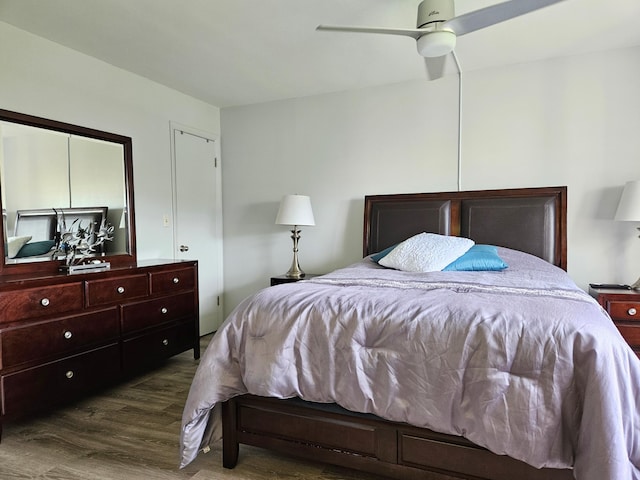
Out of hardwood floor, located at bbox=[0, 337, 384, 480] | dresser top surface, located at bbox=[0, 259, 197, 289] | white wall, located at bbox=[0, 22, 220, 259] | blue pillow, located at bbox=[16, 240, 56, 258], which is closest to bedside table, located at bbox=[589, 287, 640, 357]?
hardwood floor, located at bbox=[0, 337, 384, 480]

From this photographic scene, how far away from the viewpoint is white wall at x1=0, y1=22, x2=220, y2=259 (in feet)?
9.02

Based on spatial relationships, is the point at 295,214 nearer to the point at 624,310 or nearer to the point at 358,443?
the point at 358,443

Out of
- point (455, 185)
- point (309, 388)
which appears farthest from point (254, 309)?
point (455, 185)

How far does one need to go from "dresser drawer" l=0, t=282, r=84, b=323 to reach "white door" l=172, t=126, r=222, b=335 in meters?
1.52

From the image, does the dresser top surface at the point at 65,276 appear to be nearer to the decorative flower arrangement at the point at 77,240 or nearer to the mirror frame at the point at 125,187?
the mirror frame at the point at 125,187

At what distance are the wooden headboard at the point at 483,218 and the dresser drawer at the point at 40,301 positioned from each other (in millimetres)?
2368

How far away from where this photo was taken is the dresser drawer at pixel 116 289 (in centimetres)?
268

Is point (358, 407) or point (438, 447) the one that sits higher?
point (358, 407)

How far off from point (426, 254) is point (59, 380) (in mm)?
2465

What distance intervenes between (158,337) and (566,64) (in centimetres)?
392

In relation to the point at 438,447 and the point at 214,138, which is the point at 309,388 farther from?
the point at 214,138

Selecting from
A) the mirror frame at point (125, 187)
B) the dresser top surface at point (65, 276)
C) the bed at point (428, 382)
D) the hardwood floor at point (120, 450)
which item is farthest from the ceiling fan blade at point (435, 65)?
the mirror frame at point (125, 187)

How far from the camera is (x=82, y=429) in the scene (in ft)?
7.82

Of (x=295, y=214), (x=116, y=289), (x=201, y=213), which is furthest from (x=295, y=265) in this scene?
(x=116, y=289)
